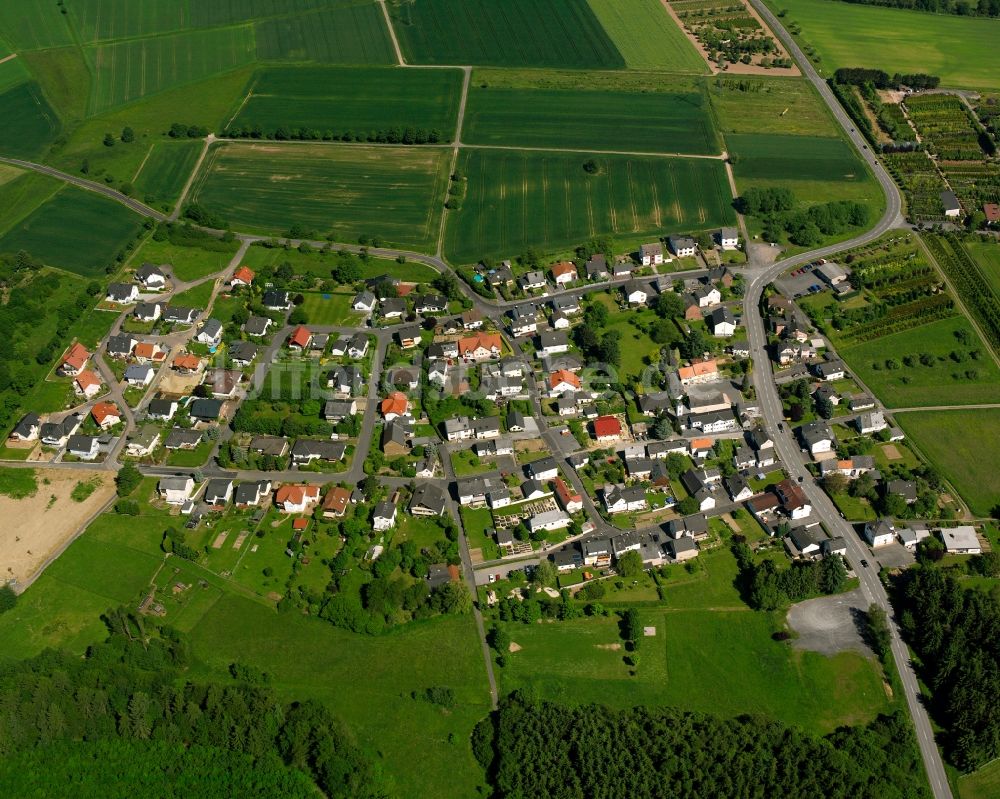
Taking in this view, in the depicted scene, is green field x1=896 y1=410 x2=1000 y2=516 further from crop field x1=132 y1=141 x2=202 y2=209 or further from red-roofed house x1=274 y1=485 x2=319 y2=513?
crop field x1=132 y1=141 x2=202 y2=209

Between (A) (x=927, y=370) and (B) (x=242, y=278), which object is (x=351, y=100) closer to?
(B) (x=242, y=278)

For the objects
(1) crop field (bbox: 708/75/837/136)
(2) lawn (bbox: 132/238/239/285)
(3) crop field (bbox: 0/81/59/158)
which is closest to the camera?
(2) lawn (bbox: 132/238/239/285)

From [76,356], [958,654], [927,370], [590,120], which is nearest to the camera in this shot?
[958,654]

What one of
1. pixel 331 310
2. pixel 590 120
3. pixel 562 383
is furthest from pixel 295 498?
pixel 590 120

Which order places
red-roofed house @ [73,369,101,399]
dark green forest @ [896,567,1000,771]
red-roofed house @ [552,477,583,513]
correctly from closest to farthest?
1. dark green forest @ [896,567,1000,771]
2. red-roofed house @ [552,477,583,513]
3. red-roofed house @ [73,369,101,399]

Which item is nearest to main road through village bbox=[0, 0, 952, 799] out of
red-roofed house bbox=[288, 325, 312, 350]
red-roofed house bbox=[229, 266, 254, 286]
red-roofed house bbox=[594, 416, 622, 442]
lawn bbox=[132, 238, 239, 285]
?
lawn bbox=[132, 238, 239, 285]

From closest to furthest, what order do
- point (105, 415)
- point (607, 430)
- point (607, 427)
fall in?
point (607, 430)
point (607, 427)
point (105, 415)

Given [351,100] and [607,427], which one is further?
[351,100]
